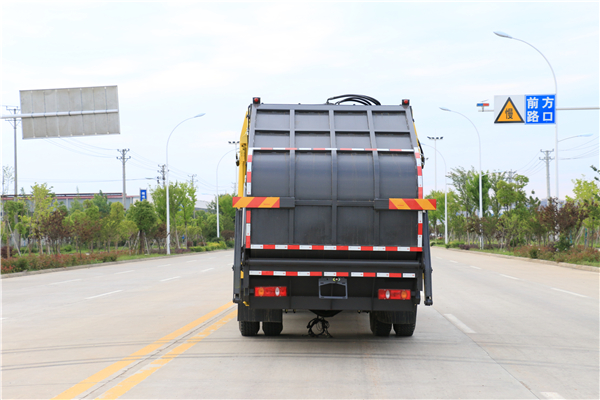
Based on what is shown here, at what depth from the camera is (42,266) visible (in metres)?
28.8

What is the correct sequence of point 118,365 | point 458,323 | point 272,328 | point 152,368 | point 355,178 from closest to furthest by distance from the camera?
point 152,368
point 118,365
point 355,178
point 272,328
point 458,323

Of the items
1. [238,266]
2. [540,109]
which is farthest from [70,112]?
[540,109]

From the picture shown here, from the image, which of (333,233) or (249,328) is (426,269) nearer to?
(333,233)

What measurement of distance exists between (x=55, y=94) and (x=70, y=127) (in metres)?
1.38

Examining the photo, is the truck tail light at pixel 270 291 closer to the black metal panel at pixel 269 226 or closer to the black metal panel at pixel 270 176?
the black metal panel at pixel 269 226

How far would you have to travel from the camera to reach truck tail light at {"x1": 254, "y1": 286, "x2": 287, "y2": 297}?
734cm

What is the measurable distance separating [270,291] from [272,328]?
172 centimetres

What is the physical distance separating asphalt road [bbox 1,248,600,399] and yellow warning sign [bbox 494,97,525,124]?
15.4 metres

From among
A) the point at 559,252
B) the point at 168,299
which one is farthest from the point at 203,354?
the point at 559,252

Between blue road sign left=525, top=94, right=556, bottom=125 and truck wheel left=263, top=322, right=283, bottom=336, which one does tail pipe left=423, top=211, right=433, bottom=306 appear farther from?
blue road sign left=525, top=94, right=556, bottom=125

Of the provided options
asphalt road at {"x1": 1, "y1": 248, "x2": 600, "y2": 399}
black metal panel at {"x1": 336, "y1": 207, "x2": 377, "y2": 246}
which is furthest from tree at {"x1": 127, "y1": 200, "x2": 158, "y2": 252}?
black metal panel at {"x1": 336, "y1": 207, "x2": 377, "y2": 246}

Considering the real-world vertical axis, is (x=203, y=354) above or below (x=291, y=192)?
below

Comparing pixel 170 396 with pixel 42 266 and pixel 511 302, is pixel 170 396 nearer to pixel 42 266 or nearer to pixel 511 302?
pixel 511 302

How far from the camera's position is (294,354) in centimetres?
758
